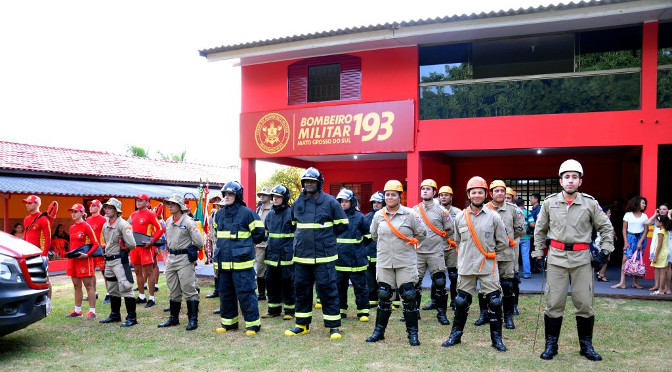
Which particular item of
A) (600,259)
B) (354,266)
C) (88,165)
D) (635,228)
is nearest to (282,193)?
(354,266)

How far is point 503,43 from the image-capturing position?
39.7ft

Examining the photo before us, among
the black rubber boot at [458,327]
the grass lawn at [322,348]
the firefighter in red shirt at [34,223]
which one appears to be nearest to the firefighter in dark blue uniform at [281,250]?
the grass lawn at [322,348]

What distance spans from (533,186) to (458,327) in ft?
34.2

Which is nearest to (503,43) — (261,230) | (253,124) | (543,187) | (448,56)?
(448,56)

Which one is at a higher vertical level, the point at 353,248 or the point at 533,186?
the point at 533,186

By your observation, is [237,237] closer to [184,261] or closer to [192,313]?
[184,261]

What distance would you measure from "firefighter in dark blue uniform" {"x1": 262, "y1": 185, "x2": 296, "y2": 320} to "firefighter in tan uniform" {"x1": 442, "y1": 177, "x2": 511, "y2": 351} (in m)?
2.74

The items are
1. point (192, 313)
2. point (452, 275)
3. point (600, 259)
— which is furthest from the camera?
point (452, 275)

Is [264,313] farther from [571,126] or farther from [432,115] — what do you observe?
[571,126]

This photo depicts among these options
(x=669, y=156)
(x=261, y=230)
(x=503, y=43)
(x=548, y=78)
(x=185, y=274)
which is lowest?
(x=185, y=274)

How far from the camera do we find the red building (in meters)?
10.8

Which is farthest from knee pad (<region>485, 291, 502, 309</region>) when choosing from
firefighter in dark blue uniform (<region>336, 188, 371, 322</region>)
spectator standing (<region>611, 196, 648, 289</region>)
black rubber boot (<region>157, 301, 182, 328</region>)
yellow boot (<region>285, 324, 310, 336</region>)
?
spectator standing (<region>611, 196, 648, 289</region>)

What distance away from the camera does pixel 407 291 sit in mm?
6324

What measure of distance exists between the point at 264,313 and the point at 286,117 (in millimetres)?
6417
